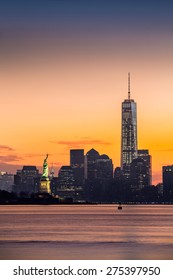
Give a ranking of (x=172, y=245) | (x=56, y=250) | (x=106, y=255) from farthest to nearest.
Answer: (x=172, y=245)
(x=56, y=250)
(x=106, y=255)

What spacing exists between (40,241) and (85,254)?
1423 cm

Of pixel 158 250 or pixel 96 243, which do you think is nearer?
pixel 158 250

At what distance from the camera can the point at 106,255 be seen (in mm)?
45875
